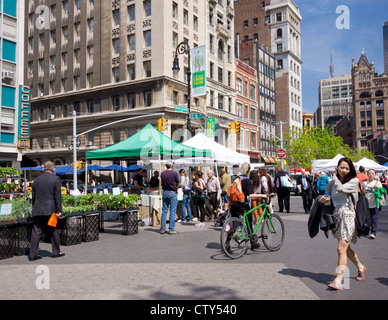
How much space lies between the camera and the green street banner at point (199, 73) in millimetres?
29706

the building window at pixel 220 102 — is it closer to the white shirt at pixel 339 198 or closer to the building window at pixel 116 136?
the building window at pixel 116 136

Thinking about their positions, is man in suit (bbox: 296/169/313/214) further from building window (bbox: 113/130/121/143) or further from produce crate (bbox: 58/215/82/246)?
building window (bbox: 113/130/121/143)

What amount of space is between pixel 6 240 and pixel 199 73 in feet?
80.5

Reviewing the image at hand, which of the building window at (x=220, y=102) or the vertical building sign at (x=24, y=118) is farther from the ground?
the building window at (x=220, y=102)

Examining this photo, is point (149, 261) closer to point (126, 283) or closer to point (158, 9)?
point (126, 283)

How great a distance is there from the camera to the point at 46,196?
773 cm

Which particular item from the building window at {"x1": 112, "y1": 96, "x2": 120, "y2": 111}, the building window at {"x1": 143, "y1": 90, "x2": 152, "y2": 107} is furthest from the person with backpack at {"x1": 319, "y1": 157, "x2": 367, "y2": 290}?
the building window at {"x1": 112, "y1": 96, "x2": 120, "y2": 111}

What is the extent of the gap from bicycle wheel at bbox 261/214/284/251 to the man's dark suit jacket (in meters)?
4.34

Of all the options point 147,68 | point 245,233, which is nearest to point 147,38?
point 147,68

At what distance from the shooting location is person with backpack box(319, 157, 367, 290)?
17.5 ft

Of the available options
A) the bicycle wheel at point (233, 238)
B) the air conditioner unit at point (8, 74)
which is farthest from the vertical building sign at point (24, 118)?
the bicycle wheel at point (233, 238)

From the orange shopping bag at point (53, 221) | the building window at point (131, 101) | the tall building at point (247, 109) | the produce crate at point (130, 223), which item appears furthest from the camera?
the tall building at point (247, 109)

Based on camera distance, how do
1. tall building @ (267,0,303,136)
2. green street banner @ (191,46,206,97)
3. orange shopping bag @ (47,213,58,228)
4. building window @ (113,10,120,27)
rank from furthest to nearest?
1. tall building @ (267,0,303,136)
2. building window @ (113,10,120,27)
3. green street banner @ (191,46,206,97)
4. orange shopping bag @ (47,213,58,228)

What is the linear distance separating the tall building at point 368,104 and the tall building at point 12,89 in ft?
421
